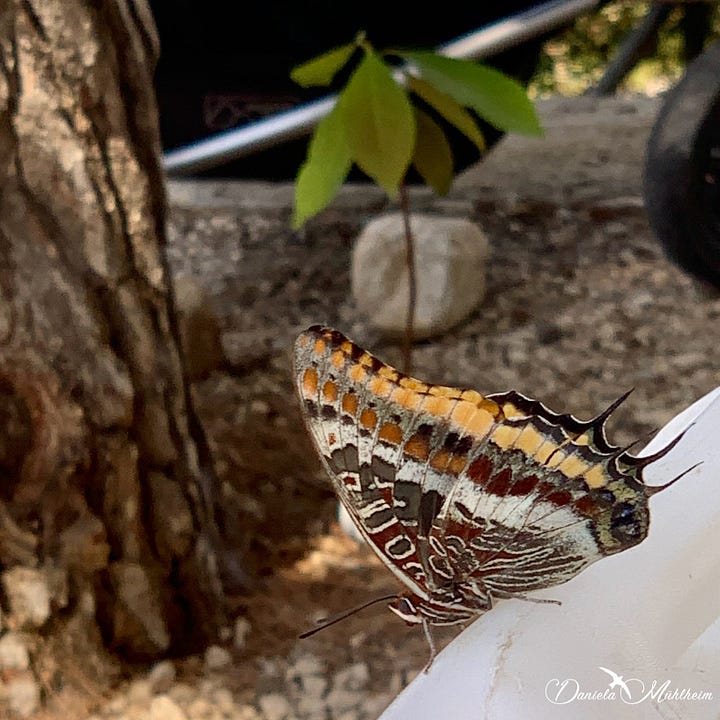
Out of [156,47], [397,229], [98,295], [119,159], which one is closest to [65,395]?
[98,295]

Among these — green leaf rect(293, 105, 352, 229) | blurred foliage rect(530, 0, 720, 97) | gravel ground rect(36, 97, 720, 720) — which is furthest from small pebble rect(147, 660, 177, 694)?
blurred foliage rect(530, 0, 720, 97)

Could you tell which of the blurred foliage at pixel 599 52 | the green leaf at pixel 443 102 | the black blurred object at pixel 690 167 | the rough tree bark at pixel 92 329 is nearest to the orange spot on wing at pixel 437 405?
the rough tree bark at pixel 92 329

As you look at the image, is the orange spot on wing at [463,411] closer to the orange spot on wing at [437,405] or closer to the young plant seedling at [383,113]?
the orange spot on wing at [437,405]

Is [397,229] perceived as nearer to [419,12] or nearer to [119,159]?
[419,12]

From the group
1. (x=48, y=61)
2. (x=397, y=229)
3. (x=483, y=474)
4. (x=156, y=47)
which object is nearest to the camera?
(x=483, y=474)

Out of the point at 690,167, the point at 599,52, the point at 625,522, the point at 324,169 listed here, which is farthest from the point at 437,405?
the point at 599,52

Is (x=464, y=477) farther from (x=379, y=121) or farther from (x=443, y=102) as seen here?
(x=443, y=102)

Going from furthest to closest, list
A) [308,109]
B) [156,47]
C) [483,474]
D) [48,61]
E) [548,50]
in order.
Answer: [548,50]
[308,109]
[156,47]
[48,61]
[483,474]
